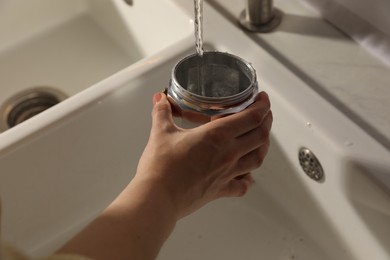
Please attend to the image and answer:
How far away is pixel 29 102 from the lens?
796 millimetres

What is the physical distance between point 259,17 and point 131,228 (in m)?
0.33

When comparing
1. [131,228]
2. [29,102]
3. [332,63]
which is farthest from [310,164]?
[29,102]

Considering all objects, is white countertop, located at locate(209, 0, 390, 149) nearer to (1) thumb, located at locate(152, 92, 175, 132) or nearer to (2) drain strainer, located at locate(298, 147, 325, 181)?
(2) drain strainer, located at locate(298, 147, 325, 181)

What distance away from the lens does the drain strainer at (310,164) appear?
56cm

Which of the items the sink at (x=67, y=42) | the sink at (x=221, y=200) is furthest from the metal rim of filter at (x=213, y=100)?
the sink at (x=67, y=42)

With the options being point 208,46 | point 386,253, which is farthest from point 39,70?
point 386,253

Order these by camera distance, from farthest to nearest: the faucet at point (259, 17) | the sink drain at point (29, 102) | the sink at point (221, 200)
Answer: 1. the sink drain at point (29, 102)
2. the faucet at point (259, 17)
3. the sink at point (221, 200)

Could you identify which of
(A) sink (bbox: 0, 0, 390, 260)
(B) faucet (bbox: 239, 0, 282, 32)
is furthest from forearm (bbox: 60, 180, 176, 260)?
(B) faucet (bbox: 239, 0, 282, 32)

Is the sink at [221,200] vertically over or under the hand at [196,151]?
under

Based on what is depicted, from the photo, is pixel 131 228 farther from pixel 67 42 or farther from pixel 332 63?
pixel 67 42

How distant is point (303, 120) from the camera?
1.83 feet

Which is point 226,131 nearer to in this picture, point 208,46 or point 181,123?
point 181,123

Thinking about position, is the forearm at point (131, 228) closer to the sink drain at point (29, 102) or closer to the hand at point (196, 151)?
the hand at point (196, 151)

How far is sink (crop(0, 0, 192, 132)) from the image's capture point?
0.80 m
